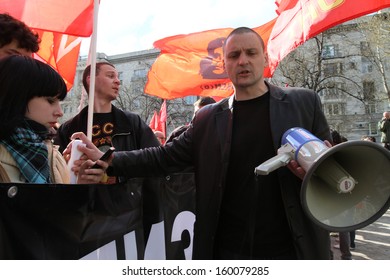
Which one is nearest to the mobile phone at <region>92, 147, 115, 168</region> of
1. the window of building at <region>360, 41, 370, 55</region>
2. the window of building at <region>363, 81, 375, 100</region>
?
the window of building at <region>360, 41, 370, 55</region>

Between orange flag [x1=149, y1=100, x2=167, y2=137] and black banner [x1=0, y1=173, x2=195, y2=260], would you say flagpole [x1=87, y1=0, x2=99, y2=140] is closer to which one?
black banner [x1=0, y1=173, x2=195, y2=260]

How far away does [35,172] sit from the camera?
59.3 inches

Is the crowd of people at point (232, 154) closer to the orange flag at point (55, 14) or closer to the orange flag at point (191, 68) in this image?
the orange flag at point (55, 14)

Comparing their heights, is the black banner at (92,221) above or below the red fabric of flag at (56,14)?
below

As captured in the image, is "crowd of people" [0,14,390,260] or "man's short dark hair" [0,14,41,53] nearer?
"crowd of people" [0,14,390,260]

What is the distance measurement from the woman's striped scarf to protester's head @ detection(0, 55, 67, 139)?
0.04 metres

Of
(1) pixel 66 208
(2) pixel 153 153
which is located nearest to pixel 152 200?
(2) pixel 153 153

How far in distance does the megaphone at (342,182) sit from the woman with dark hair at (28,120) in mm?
949

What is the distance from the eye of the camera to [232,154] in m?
1.99

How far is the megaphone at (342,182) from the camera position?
1.49 m

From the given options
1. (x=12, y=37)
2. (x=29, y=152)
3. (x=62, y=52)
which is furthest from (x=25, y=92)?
(x=62, y=52)

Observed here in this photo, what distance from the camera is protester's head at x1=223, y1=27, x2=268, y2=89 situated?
2.03 meters

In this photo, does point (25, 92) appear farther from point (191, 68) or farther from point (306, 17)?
point (191, 68)

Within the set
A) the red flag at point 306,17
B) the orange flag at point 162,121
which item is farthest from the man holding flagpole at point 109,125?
the orange flag at point 162,121
